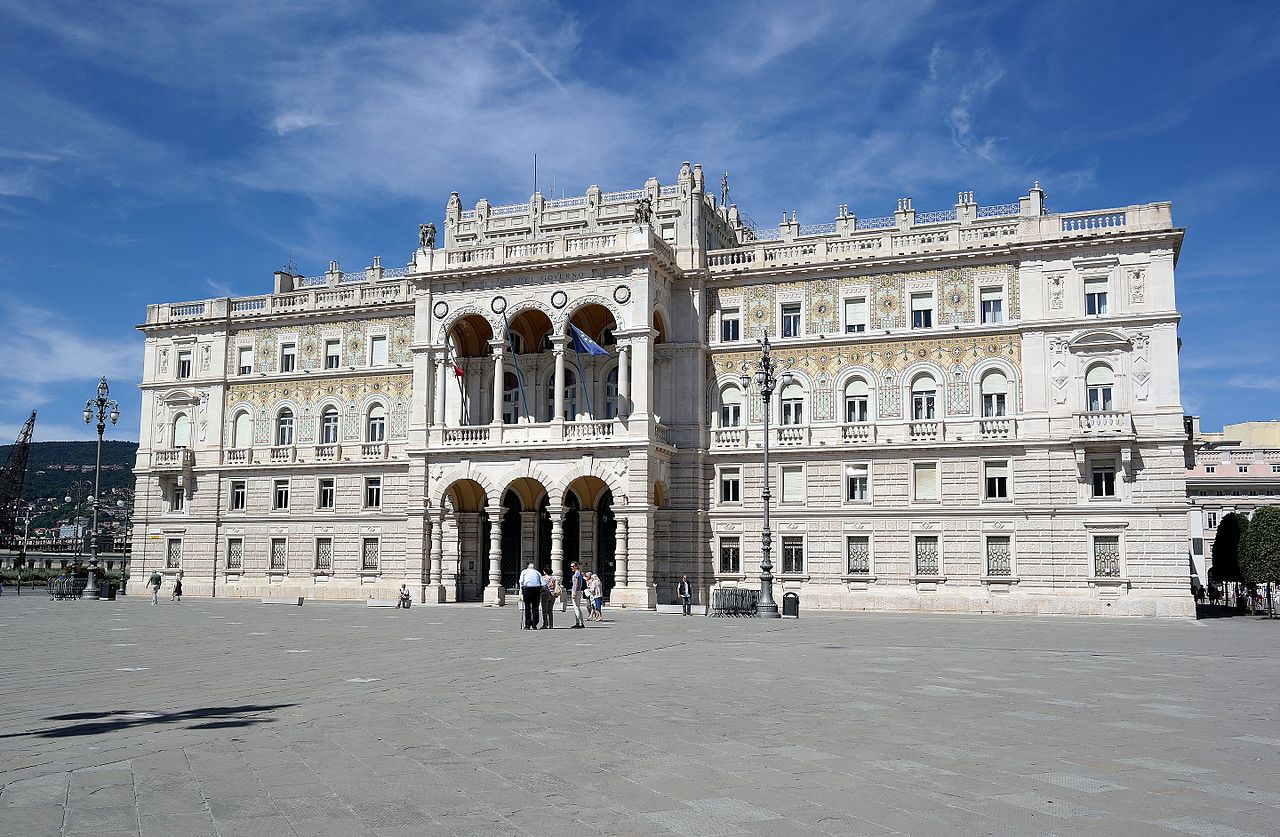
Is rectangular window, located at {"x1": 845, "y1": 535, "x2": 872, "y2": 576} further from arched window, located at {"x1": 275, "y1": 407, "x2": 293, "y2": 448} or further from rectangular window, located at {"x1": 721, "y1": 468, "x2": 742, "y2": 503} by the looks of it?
arched window, located at {"x1": 275, "y1": 407, "x2": 293, "y2": 448}

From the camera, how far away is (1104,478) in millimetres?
43812

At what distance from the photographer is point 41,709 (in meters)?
13.1

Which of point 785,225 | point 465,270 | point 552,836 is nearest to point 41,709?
point 552,836

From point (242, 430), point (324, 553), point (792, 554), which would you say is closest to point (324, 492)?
point (324, 553)

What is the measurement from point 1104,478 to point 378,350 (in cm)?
3507

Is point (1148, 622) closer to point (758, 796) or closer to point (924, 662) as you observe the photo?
point (924, 662)

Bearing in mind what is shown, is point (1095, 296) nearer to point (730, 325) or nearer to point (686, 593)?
point (730, 325)

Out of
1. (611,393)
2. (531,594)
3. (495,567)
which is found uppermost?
(611,393)

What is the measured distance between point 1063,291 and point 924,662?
29.2 m

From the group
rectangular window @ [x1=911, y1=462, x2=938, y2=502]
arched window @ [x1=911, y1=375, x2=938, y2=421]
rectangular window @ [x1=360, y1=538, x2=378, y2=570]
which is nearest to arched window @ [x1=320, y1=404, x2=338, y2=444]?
rectangular window @ [x1=360, y1=538, x2=378, y2=570]

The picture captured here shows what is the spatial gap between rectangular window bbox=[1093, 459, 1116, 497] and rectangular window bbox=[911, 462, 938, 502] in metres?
6.19

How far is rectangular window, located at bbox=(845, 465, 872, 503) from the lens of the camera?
47.5m

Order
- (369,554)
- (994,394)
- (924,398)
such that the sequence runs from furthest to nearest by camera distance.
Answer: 1. (369,554)
2. (924,398)
3. (994,394)

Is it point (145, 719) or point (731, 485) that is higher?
point (731, 485)
